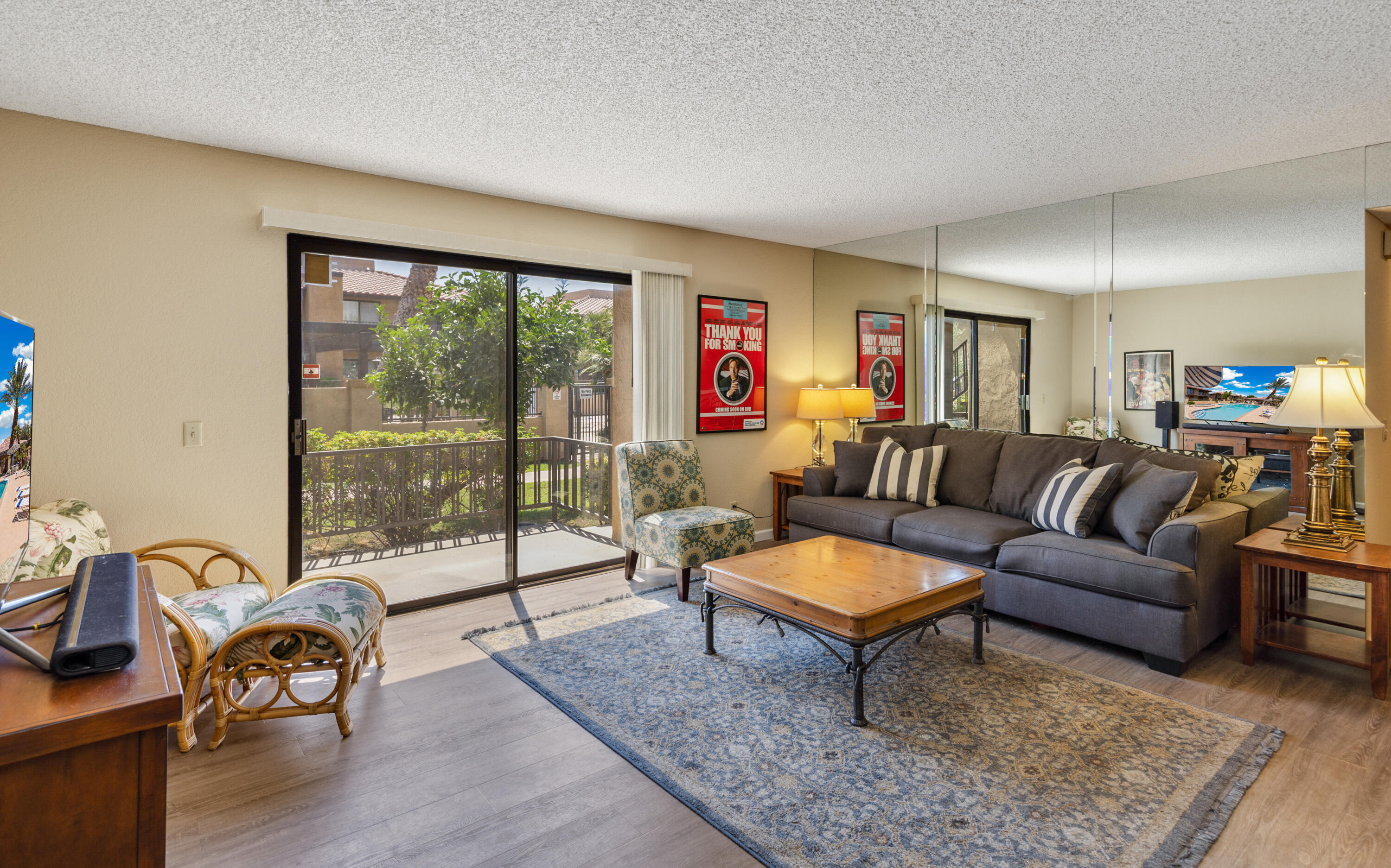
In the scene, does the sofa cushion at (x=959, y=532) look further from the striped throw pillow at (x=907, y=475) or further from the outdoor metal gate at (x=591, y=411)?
the outdoor metal gate at (x=591, y=411)

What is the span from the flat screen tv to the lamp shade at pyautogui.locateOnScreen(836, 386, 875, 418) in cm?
472

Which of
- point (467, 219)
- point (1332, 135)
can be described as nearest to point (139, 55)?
point (467, 219)

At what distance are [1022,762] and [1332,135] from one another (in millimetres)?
A: 3172

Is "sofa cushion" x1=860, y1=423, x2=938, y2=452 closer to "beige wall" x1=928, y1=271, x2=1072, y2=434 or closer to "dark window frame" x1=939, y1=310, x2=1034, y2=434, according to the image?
"dark window frame" x1=939, y1=310, x2=1034, y2=434

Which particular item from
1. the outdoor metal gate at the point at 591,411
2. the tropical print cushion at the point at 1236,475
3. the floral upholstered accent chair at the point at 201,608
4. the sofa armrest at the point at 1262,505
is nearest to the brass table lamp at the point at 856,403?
the outdoor metal gate at the point at 591,411

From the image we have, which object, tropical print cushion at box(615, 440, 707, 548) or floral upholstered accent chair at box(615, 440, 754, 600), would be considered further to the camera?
tropical print cushion at box(615, 440, 707, 548)

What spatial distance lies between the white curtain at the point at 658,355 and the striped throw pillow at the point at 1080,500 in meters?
2.43

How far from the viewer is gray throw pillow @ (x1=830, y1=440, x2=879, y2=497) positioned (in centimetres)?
484

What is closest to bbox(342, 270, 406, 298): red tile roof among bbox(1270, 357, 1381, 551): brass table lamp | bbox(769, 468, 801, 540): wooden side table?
bbox(769, 468, 801, 540): wooden side table

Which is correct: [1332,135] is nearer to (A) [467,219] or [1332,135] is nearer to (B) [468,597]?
(A) [467,219]

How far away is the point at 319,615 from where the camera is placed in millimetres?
2482

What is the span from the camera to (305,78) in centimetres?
250

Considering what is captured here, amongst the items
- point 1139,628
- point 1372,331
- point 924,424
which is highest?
point 1372,331

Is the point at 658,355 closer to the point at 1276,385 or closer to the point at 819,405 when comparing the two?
the point at 819,405
